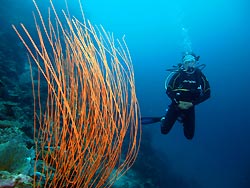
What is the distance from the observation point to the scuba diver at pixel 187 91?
227 inches

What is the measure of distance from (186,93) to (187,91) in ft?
0.18

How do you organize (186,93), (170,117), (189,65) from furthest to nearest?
(170,117), (189,65), (186,93)

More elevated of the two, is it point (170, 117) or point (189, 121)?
point (170, 117)

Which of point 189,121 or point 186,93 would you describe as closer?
point 186,93

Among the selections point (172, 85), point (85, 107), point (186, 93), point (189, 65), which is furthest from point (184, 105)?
point (85, 107)

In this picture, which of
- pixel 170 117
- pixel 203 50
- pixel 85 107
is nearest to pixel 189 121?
pixel 170 117

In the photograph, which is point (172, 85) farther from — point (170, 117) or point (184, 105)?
point (170, 117)

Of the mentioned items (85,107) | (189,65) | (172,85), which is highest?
(189,65)

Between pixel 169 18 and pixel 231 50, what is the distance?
30536 mm

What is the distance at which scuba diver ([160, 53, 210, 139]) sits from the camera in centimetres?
576

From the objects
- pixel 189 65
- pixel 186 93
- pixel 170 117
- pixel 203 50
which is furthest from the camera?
pixel 203 50

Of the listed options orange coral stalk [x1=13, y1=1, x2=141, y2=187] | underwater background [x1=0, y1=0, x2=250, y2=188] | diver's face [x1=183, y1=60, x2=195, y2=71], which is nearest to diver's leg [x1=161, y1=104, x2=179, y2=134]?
diver's face [x1=183, y1=60, x2=195, y2=71]

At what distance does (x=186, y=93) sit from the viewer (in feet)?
18.8

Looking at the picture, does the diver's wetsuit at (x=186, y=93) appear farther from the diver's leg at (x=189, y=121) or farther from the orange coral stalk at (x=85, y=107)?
the orange coral stalk at (x=85, y=107)
